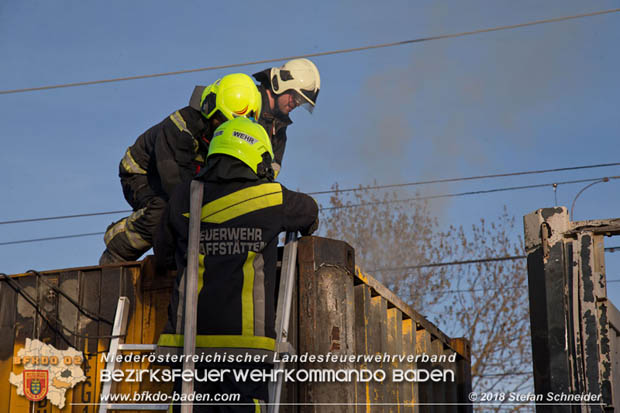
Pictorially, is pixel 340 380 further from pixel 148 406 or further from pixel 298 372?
pixel 148 406

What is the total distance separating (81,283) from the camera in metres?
4.42

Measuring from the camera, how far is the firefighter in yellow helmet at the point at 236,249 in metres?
3.71

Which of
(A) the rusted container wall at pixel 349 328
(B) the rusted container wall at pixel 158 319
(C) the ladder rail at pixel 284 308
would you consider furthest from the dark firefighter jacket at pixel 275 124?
(C) the ladder rail at pixel 284 308

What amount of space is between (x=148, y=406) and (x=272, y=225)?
46.7 inches

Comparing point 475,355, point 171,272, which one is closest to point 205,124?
point 171,272

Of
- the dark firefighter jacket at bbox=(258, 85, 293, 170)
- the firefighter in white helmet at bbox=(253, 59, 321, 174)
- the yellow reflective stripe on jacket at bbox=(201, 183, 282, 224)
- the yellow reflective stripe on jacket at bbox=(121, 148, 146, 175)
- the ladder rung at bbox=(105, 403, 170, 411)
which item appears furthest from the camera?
the firefighter in white helmet at bbox=(253, 59, 321, 174)

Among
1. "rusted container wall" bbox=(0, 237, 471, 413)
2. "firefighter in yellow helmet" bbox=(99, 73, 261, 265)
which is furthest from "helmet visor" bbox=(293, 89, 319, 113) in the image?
"rusted container wall" bbox=(0, 237, 471, 413)

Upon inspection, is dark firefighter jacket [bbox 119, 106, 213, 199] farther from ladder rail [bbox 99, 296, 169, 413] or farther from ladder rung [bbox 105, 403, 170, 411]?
ladder rung [bbox 105, 403, 170, 411]

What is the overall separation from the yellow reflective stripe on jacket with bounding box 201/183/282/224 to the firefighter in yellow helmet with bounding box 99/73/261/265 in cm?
148

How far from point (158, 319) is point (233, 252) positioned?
770mm

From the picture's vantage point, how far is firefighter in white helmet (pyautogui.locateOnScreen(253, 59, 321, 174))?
7312mm

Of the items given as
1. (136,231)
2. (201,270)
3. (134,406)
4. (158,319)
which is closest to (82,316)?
(158,319)

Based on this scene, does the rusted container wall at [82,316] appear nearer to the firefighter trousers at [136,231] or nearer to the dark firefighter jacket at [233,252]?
the dark firefighter jacket at [233,252]

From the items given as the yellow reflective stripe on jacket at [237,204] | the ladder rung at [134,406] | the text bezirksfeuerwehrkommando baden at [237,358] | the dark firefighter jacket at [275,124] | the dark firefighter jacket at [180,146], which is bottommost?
the ladder rung at [134,406]
